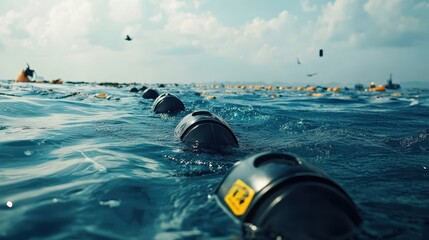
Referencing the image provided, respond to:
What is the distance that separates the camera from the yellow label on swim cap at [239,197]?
3180 millimetres

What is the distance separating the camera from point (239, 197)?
3.33 meters

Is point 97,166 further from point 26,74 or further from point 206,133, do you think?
point 26,74

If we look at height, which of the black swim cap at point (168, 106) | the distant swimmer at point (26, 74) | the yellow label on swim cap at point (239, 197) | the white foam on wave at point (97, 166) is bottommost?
the white foam on wave at point (97, 166)

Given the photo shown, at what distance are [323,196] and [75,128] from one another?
8.52 metres

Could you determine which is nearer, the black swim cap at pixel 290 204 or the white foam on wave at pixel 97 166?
the black swim cap at pixel 290 204

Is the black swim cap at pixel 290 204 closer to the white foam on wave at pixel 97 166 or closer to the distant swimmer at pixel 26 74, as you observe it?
the white foam on wave at pixel 97 166

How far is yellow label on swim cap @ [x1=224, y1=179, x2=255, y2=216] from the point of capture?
10.4 feet

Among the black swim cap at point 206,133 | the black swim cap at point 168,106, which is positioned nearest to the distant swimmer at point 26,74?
the black swim cap at point 168,106

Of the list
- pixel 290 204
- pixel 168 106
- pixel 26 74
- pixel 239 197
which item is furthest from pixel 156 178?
pixel 26 74

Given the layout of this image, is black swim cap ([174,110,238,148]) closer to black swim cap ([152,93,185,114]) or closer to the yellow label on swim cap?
the yellow label on swim cap

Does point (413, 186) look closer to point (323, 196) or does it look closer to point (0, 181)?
point (323, 196)

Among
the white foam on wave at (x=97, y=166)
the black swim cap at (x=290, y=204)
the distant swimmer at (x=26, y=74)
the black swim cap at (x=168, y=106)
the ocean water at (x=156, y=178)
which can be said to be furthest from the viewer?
the distant swimmer at (x=26, y=74)

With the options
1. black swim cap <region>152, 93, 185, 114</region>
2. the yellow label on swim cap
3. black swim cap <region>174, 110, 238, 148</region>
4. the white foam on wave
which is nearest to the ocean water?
the white foam on wave

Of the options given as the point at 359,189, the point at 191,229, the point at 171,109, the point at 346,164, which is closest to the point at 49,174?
the point at 191,229
